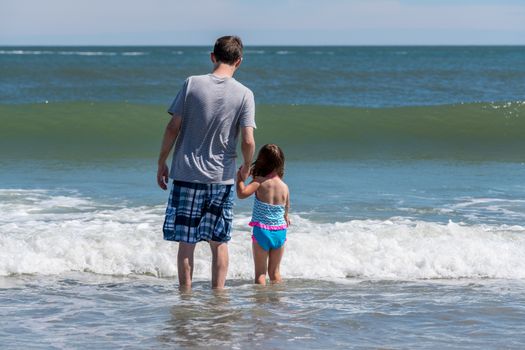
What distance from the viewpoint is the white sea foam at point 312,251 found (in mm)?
6840

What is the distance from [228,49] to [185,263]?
1.40 m

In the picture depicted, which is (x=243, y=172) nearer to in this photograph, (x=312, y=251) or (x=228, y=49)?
(x=228, y=49)

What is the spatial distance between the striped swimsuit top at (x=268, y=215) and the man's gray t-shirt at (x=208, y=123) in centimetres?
92

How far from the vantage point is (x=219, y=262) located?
18.5ft

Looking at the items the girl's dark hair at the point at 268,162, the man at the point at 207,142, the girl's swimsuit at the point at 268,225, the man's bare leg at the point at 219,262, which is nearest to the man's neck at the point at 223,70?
the man at the point at 207,142

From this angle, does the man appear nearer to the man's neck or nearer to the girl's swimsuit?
the man's neck

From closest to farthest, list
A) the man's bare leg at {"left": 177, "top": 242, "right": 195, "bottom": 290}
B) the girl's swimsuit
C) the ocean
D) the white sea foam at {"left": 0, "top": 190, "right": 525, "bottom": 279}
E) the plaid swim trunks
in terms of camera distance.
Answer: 1. the ocean
2. the plaid swim trunks
3. the man's bare leg at {"left": 177, "top": 242, "right": 195, "bottom": 290}
4. the girl's swimsuit
5. the white sea foam at {"left": 0, "top": 190, "right": 525, "bottom": 279}

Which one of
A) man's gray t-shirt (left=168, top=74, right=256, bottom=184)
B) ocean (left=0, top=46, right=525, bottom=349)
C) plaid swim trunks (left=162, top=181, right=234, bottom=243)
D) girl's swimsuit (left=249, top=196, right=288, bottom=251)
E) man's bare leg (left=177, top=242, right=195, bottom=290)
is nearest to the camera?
ocean (left=0, top=46, right=525, bottom=349)

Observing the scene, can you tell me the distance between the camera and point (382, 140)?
671 inches

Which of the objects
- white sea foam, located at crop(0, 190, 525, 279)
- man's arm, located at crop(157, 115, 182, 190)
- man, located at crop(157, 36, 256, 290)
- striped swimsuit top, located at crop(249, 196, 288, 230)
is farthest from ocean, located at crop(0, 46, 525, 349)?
man's arm, located at crop(157, 115, 182, 190)

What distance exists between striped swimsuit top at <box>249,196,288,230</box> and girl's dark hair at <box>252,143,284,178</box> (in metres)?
0.22

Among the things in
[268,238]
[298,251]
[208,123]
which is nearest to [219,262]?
[268,238]

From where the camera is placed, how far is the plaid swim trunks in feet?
17.5

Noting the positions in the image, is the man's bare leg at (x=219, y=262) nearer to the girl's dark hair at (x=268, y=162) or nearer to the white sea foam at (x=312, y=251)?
the girl's dark hair at (x=268, y=162)
